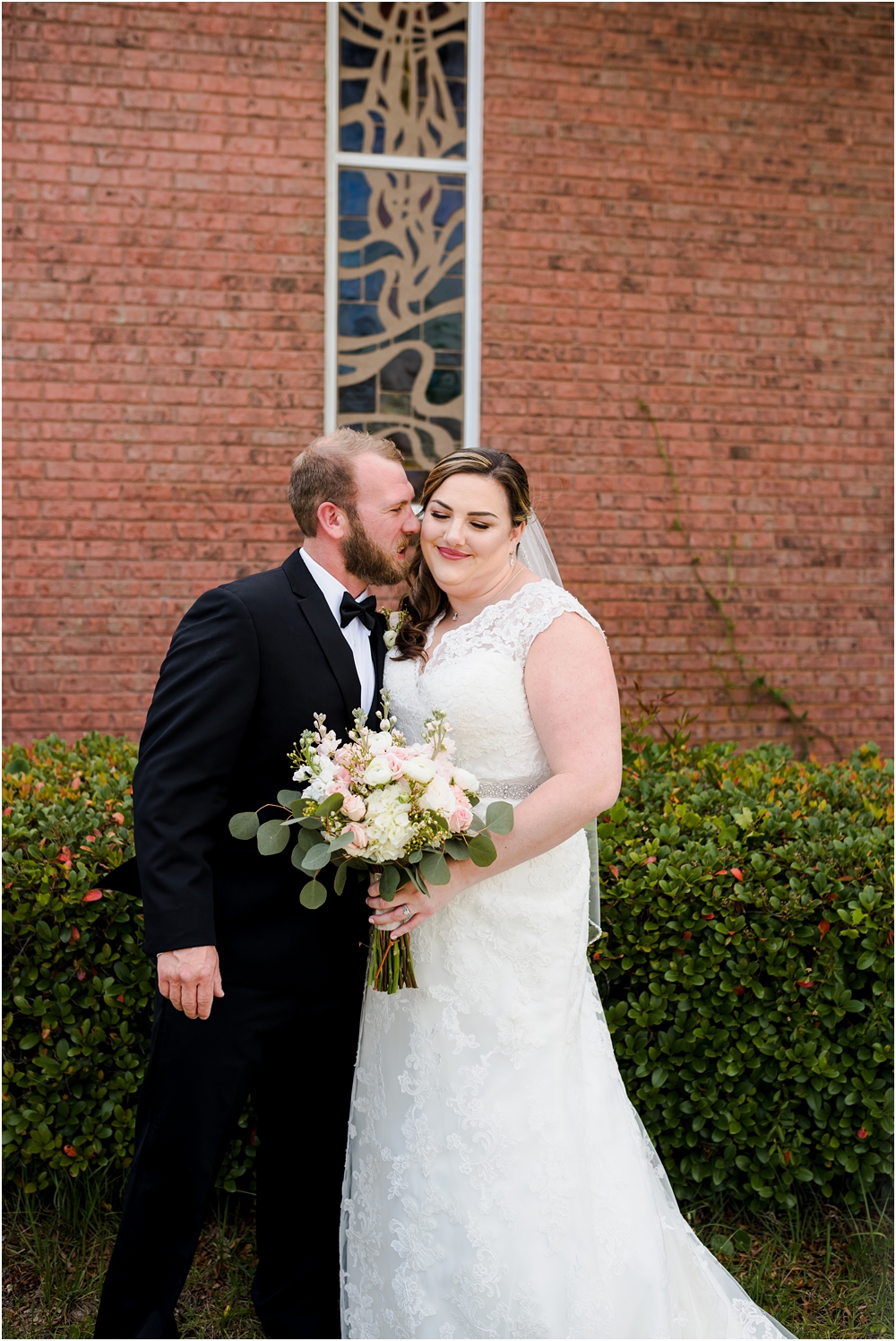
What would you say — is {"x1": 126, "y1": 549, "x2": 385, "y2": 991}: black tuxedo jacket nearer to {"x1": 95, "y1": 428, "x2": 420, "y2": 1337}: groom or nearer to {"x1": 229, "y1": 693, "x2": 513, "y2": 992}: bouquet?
{"x1": 95, "y1": 428, "x2": 420, "y2": 1337}: groom

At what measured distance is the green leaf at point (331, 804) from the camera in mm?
2193

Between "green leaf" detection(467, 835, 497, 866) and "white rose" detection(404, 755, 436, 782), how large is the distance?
18 centimetres

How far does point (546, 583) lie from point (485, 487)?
0.96 ft

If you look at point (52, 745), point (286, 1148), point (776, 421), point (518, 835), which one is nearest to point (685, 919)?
point (518, 835)

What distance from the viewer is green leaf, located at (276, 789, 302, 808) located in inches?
91.4

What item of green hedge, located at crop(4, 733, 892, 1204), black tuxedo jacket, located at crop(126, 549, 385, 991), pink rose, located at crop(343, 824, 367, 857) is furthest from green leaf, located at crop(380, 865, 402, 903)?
green hedge, located at crop(4, 733, 892, 1204)

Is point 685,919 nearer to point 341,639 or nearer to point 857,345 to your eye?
point 341,639

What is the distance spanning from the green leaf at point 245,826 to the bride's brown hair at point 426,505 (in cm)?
65

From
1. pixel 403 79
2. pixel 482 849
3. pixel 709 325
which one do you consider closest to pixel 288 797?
pixel 482 849

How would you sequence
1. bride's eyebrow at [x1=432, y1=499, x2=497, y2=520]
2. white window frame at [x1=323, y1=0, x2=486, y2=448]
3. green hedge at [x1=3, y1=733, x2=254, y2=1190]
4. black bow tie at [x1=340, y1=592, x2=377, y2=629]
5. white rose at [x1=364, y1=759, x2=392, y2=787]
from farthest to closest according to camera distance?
1. white window frame at [x1=323, y1=0, x2=486, y2=448]
2. green hedge at [x1=3, y1=733, x2=254, y2=1190]
3. black bow tie at [x1=340, y1=592, x2=377, y2=629]
4. bride's eyebrow at [x1=432, y1=499, x2=497, y2=520]
5. white rose at [x1=364, y1=759, x2=392, y2=787]

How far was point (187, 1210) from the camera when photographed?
2.55m

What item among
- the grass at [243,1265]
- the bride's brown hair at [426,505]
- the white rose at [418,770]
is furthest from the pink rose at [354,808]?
the grass at [243,1265]

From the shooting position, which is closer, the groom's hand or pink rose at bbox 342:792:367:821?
pink rose at bbox 342:792:367:821

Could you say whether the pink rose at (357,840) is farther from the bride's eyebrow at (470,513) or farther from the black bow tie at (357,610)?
the bride's eyebrow at (470,513)
